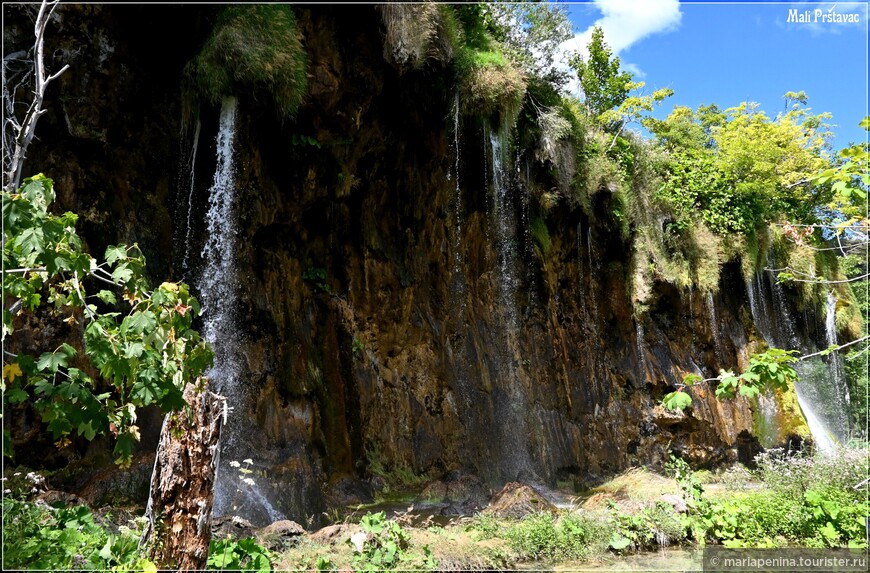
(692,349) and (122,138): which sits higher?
(122,138)

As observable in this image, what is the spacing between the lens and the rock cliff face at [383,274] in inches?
345

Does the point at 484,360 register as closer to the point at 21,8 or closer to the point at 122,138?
the point at 122,138

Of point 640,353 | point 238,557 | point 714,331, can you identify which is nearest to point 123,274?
point 238,557

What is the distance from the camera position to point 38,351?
7.05 meters

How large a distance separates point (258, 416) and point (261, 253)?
8.55ft

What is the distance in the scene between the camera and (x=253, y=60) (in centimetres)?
847

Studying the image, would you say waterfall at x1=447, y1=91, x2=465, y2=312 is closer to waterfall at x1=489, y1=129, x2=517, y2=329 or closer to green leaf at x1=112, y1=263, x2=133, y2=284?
waterfall at x1=489, y1=129, x2=517, y2=329

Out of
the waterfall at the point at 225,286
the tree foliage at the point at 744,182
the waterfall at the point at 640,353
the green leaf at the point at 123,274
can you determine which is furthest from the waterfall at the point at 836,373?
the green leaf at the point at 123,274

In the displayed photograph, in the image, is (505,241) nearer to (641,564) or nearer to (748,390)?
(641,564)

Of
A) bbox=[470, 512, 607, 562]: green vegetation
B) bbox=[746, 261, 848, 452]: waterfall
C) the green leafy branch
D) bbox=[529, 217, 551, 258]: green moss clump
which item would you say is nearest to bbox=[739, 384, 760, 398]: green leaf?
the green leafy branch

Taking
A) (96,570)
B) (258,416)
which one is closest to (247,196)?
(258,416)

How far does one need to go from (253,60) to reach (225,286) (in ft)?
10.8

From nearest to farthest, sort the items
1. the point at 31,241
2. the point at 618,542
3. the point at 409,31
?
the point at 31,241 → the point at 618,542 → the point at 409,31

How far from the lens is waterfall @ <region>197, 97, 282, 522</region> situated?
872 centimetres
